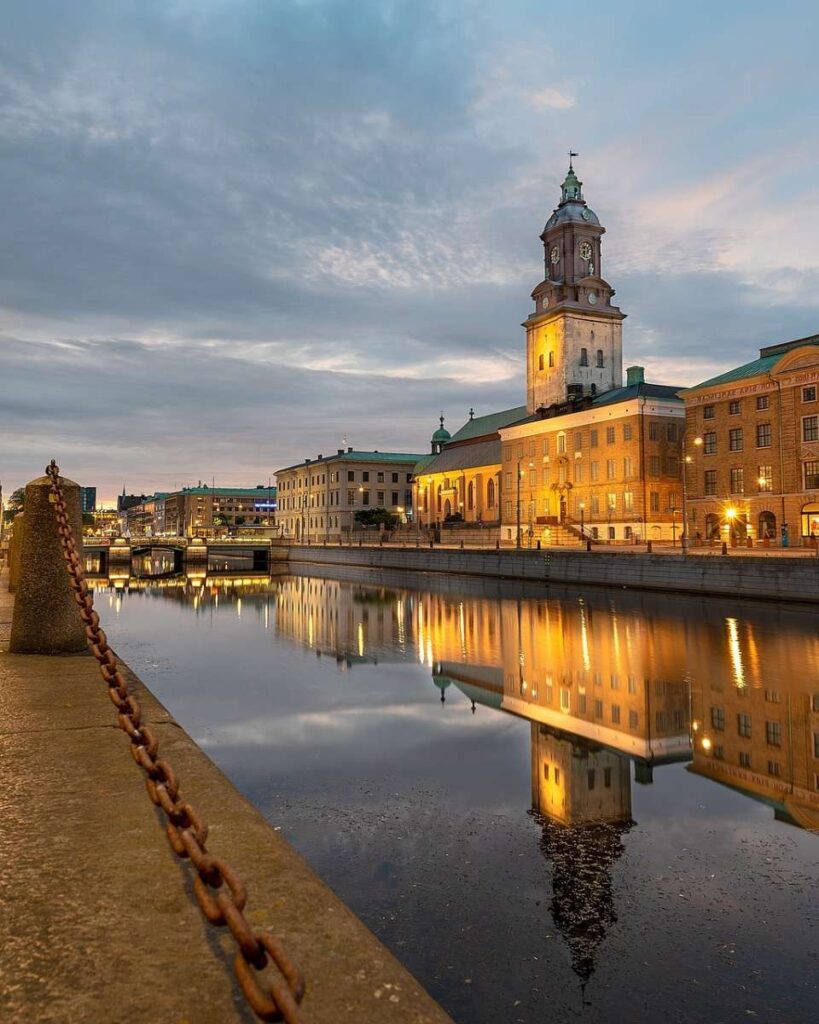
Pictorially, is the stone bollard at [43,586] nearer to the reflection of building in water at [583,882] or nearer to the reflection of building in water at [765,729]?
the reflection of building in water at [583,882]

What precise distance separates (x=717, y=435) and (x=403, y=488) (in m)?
92.3

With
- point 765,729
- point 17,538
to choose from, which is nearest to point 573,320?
point 765,729

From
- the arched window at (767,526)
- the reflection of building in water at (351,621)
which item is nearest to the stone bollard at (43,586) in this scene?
the reflection of building in water at (351,621)

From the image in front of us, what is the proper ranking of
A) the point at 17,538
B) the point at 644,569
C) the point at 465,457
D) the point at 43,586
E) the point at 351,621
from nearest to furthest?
the point at 43,586, the point at 17,538, the point at 351,621, the point at 644,569, the point at 465,457

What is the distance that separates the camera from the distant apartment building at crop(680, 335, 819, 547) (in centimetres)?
5259

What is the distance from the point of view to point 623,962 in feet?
18.5

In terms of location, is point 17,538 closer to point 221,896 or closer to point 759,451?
point 221,896

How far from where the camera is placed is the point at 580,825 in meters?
8.63

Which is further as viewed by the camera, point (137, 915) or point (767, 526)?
point (767, 526)

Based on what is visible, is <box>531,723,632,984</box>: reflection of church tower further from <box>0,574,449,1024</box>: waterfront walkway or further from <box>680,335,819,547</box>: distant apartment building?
<box>680,335,819,547</box>: distant apartment building

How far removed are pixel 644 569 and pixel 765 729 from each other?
3085 cm

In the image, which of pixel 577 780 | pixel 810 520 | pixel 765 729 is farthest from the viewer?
pixel 810 520

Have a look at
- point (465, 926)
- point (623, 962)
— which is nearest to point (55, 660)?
point (465, 926)

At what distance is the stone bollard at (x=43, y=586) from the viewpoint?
9.59m
